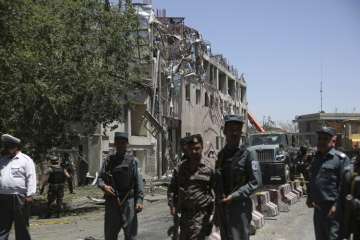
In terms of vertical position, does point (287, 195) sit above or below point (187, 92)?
below

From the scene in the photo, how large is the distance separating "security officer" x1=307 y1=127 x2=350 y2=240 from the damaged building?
773 inches

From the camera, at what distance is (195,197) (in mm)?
6430

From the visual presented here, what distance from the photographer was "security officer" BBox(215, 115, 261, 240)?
626 cm

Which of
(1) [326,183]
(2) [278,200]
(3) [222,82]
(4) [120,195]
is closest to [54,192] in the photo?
(2) [278,200]

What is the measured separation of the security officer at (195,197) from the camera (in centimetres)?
641

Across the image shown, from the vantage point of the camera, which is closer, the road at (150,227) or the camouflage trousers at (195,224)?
the camouflage trousers at (195,224)

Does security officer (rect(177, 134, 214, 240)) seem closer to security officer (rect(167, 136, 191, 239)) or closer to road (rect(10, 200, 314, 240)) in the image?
security officer (rect(167, 136, 191, 239))

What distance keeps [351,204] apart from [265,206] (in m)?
9.27

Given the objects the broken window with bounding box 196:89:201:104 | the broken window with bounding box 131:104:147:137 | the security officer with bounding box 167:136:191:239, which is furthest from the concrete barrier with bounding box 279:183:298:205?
the broken window with bounding box 196:89:201:104

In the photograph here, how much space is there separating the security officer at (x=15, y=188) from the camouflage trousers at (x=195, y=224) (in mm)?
2843

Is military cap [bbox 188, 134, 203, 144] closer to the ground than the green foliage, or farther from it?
closer to the ground

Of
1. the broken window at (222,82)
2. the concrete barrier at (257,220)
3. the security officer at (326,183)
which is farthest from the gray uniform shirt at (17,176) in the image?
the broken window at (222,82)

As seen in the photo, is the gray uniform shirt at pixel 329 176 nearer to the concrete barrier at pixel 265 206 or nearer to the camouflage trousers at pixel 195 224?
the camouflage trousers at pixel 195 224

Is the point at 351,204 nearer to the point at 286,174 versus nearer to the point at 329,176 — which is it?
the point at 329,176
